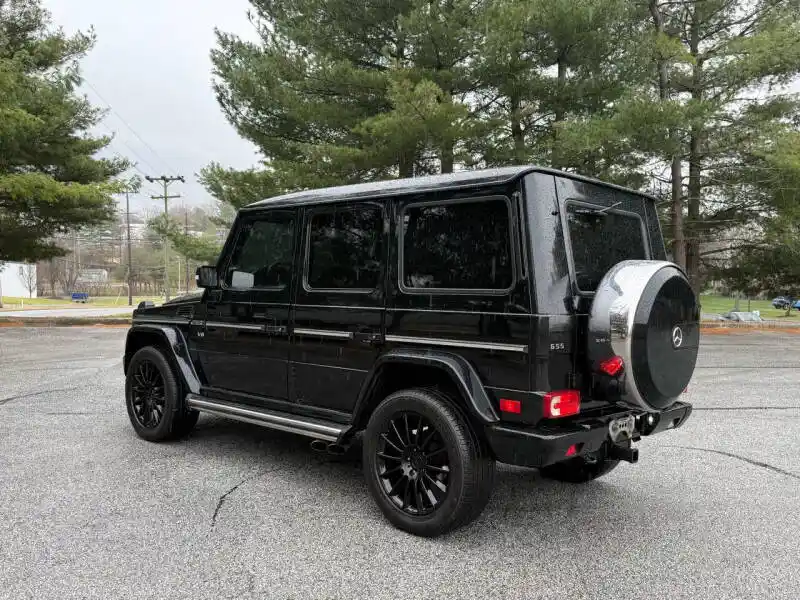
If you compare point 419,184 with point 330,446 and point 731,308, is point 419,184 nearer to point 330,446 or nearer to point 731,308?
point 330,446

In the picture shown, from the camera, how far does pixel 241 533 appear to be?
3242mm

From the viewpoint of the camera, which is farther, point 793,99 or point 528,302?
point 793,99

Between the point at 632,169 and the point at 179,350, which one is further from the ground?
the point at 632,169

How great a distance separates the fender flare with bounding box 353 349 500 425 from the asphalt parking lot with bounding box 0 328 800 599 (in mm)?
708

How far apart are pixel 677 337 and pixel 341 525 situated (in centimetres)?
214

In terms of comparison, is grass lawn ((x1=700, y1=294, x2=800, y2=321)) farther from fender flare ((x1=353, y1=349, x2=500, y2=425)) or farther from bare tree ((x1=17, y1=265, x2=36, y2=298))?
bare tree ((x1=17, y1=265, x2=36, y2=298))

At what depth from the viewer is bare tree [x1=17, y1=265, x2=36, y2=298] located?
60.2m

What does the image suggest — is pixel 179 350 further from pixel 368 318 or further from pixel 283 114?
pixel 283 114

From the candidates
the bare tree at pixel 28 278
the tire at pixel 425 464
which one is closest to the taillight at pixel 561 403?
the tire at pixel 425 464

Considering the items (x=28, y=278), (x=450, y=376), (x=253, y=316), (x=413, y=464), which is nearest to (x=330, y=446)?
(x=413, y=464)

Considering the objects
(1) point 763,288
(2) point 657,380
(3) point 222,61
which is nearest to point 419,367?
(2) point 657,380

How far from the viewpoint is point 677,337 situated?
10.7ft

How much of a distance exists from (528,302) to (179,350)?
10.1 ft

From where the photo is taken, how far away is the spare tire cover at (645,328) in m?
2.99
